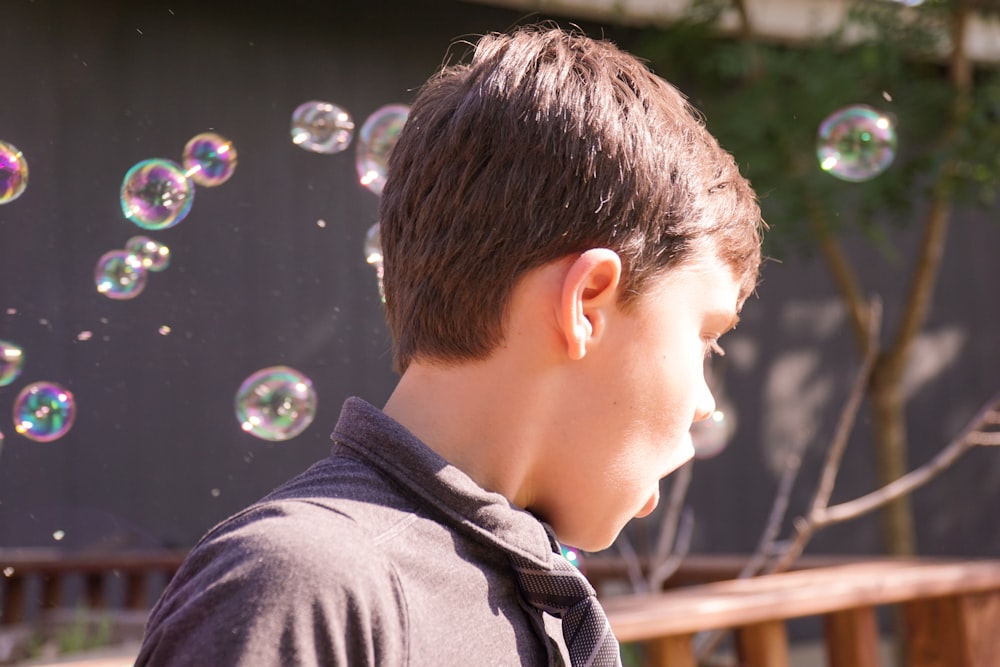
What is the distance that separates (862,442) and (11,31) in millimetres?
5166

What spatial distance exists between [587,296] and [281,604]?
366 millimetres

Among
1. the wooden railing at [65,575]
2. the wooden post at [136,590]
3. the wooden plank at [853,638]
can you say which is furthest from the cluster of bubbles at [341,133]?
the wooden post at [136,590]

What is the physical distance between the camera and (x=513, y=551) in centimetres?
87

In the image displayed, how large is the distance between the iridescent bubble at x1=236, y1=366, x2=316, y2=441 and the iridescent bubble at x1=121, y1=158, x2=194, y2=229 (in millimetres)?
347

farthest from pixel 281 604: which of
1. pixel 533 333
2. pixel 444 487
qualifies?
pixel 533 333

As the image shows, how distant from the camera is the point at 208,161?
234cm

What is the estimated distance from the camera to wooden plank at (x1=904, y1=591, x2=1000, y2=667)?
257 centimetres

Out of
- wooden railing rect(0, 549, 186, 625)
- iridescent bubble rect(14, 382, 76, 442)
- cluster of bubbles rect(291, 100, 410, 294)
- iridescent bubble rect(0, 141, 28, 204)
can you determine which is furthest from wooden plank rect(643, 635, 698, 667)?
wooden railing rect(0, 549, 186, 625)

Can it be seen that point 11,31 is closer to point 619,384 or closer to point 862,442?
point 619,384

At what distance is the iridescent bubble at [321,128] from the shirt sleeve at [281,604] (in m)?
1.61

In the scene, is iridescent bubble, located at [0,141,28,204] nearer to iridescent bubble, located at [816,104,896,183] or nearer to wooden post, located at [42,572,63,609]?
iridescent bubble, located at [816,104,896,183]

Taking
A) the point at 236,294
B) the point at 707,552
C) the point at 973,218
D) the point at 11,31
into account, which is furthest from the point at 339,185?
the point at 973,218

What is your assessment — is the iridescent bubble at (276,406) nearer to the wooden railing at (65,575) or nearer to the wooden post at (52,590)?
the wooden railing at (65,575)

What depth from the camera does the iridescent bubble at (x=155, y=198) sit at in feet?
7.12
